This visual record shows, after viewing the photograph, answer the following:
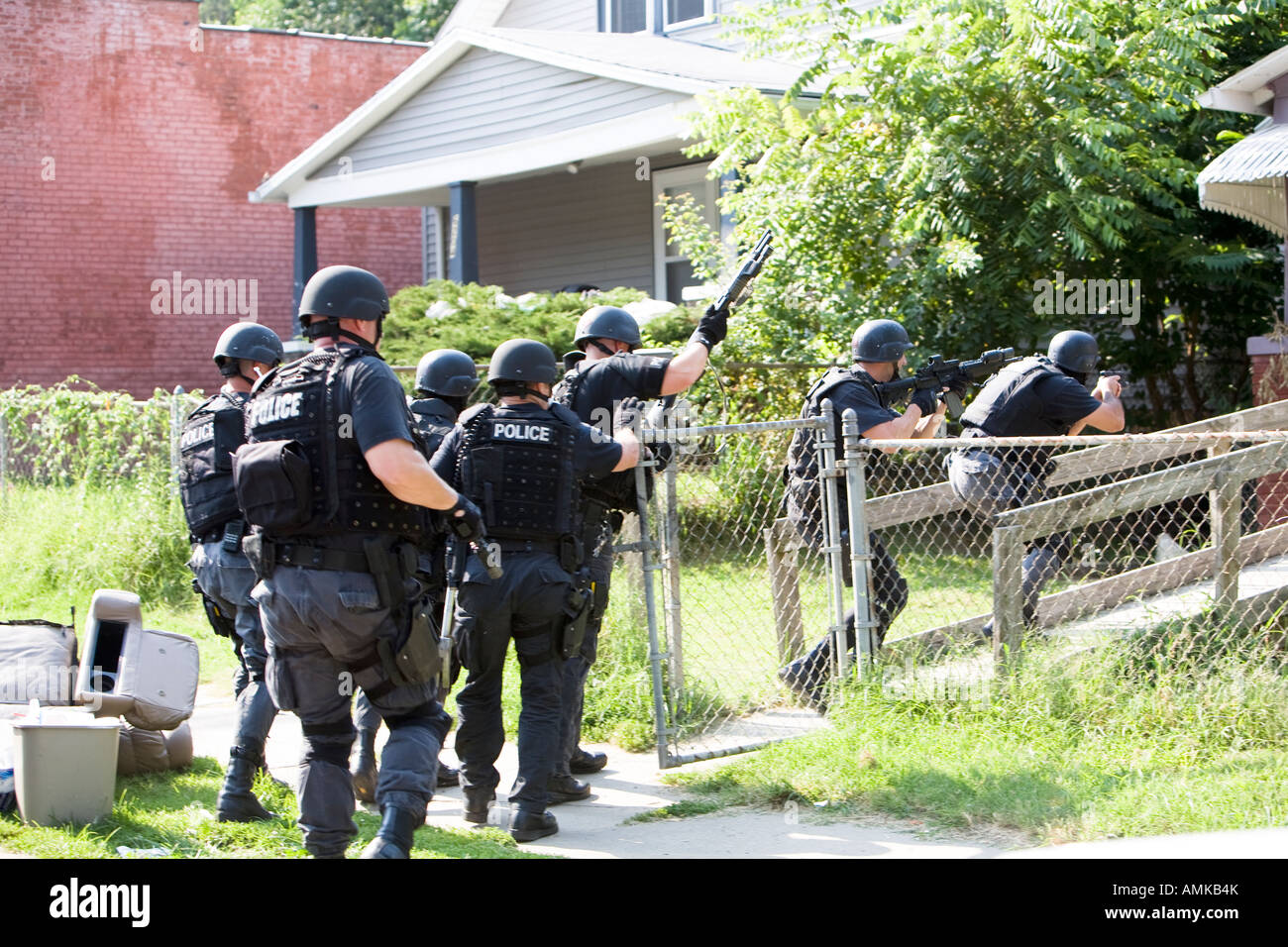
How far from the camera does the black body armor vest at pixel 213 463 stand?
18.0 ft

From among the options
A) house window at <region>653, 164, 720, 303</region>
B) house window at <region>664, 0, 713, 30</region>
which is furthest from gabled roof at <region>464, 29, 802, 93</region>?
house window at <region>653, 164, 720, 303</region>

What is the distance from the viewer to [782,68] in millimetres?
15477

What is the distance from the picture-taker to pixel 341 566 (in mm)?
4238

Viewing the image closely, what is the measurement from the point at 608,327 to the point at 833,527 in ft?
4.59

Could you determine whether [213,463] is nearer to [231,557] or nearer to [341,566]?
[231,557]

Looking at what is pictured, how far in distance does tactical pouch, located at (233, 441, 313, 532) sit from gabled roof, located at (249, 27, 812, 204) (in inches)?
378

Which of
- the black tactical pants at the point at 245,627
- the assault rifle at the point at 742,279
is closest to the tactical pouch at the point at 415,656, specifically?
the black tactical pants at the point at 245,627

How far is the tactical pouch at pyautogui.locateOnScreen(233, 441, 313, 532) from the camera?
414 cm

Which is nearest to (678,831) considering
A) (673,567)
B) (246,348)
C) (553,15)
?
(673,567)

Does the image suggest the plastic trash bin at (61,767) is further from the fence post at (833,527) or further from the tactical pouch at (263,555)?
the fence post at (833,527)

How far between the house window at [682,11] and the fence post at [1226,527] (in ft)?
42.8

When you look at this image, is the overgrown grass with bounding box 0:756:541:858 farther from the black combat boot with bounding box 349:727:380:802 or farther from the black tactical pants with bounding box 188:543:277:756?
the black tactical pants with bounding box 188:543:277:756
